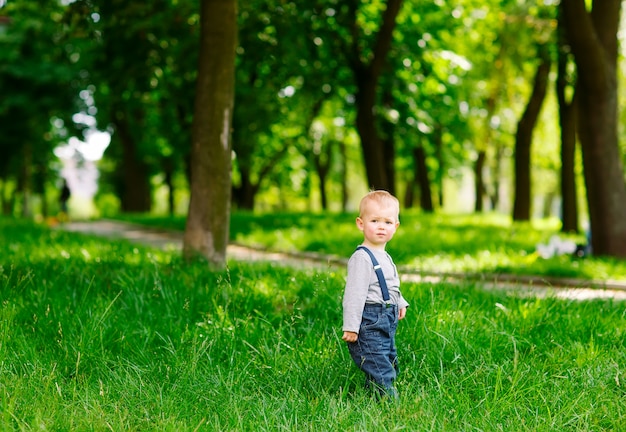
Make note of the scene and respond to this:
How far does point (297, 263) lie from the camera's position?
1092cm

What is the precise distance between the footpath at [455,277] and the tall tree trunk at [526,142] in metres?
10.6

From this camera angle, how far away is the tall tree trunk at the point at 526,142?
20.2 m

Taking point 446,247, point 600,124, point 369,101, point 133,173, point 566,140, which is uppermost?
point 369,101

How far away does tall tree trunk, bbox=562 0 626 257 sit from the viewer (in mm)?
11336

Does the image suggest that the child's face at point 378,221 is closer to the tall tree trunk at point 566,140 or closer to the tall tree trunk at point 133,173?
the tall tree trunk at point 566,140

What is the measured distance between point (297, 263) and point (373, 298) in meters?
6.78

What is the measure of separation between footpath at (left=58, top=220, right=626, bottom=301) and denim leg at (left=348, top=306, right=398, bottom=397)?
111 cm

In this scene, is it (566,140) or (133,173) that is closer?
(566,140)

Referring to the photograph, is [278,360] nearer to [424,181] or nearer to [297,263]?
[297,263]

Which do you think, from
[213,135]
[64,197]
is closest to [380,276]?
[213,135]

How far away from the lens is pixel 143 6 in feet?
32.4

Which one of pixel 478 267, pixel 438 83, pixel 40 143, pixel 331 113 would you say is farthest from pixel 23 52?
pixel 478 267

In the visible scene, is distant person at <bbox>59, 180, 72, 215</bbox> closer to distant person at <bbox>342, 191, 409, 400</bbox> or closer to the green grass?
the green grass

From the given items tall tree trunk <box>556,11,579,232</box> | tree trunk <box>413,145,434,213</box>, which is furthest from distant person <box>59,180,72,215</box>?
tall tree trunk <box>556,11,579,232</box>
